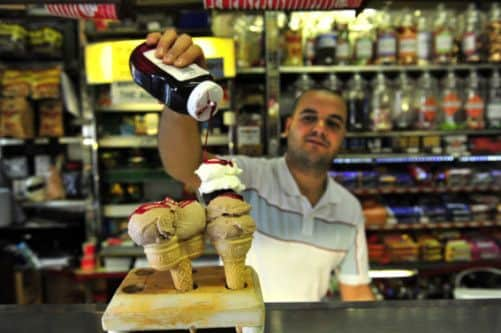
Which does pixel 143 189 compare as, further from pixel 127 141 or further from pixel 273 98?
pixel 273 98

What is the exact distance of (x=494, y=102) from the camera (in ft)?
9.43

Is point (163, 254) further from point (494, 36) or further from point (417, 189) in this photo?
point (494, 36)

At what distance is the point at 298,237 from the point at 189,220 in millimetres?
930

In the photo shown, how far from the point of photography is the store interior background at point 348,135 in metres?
2.80

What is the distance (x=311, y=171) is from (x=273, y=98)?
1283mm

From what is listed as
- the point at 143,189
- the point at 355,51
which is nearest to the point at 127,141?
the point at 143,189

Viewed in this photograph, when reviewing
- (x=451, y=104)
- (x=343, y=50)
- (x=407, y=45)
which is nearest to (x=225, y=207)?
(x=343, y=50)

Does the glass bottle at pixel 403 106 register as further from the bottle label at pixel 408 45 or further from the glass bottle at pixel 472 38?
the glass bottle at pixel 472 38

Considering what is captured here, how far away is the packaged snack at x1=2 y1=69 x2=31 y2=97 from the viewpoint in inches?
117

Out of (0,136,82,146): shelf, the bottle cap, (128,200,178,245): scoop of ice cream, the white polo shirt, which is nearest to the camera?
(128,200,178,245): scoop of ice cream

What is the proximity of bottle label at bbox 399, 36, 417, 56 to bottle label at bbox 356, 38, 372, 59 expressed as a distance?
221mm

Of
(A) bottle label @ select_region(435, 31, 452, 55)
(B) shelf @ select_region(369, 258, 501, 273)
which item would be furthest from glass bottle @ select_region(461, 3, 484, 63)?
(B) shelf @ select_region(369, 258, 501, 273)

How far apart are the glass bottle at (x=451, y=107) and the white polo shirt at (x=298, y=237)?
1.64m

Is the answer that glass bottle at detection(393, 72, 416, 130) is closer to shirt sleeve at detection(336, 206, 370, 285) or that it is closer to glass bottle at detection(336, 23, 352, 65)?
glass bottle at detection(336, 23, 352, 65)
